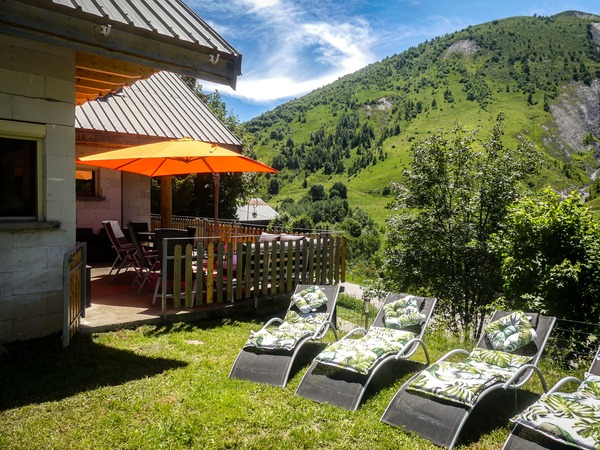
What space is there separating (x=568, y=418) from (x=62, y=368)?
4932mm

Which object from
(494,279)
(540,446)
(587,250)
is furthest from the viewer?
(494,279)

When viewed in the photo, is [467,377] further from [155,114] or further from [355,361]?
[155,114]

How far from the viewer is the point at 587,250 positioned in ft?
25.7

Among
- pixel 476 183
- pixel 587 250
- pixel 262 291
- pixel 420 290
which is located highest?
pixel 476 183

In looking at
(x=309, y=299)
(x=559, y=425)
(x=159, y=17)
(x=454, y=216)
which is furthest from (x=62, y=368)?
(x=454, y=216)

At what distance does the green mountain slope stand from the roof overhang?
8703cm

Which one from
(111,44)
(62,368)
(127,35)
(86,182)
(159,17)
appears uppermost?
(159,17)

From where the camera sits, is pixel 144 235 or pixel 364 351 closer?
pixel 364 351

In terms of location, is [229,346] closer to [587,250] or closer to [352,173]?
[587,250]

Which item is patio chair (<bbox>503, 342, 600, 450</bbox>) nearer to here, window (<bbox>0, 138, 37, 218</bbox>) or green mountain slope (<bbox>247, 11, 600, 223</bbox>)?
window (<bbox>0, 138, 37, 218</bbox>)

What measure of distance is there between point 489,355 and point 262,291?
4390mm

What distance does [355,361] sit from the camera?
457cm

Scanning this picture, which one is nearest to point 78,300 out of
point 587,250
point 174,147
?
point 174,147

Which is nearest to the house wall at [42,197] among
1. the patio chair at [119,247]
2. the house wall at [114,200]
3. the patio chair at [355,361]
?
the patio chair at [119,247]
